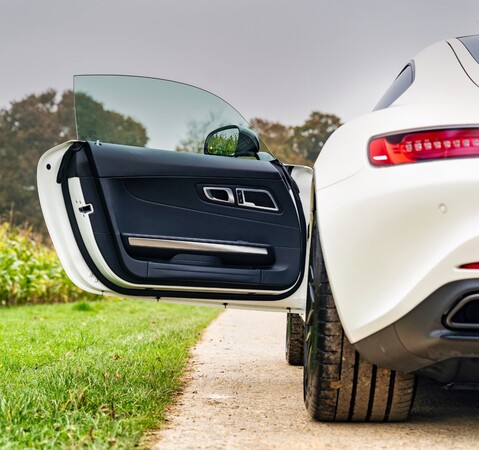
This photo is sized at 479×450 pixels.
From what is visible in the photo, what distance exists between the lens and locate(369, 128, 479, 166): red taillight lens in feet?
8.74

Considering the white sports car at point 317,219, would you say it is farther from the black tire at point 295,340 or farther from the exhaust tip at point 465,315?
the black tire at point 295,340

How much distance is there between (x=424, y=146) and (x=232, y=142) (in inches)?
54.3

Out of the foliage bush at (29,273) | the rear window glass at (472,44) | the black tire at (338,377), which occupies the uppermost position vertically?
the rear window glass at (472,44)

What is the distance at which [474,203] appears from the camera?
2602 mm

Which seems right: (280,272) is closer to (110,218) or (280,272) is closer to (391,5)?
(110,218)

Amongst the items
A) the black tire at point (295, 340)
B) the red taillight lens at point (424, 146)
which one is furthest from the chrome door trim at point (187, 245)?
the black tire at point (295, 340)

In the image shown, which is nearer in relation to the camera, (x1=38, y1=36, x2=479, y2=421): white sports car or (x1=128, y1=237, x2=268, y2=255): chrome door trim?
(x1=38, y1=36, x2=479, y2=421): white sports car

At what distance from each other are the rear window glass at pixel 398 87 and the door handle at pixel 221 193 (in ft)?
2.79

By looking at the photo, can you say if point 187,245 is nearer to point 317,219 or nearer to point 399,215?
point 317,219

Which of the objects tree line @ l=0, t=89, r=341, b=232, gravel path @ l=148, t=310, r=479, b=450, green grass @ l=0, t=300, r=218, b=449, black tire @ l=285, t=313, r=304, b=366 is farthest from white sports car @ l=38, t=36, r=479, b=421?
tree line @ l=0, t=89, r=341, b=232

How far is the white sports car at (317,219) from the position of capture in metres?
2.66

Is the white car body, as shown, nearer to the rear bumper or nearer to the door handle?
the rear bumper

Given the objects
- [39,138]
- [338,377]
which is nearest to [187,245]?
[338,377]

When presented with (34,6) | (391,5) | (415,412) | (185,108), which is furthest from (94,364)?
(34,6)
